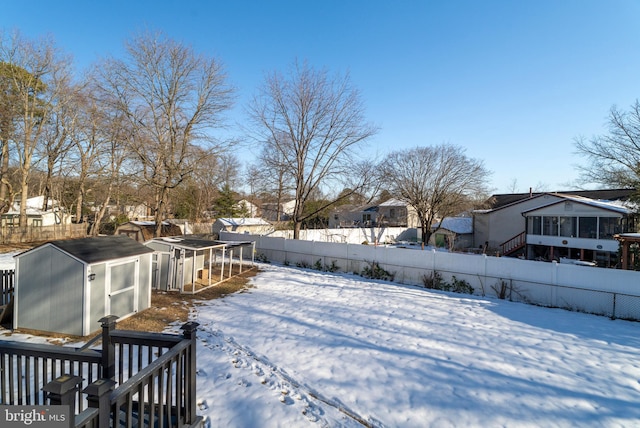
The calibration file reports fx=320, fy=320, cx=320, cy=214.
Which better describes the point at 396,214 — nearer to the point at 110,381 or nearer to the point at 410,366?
the point at 410,366

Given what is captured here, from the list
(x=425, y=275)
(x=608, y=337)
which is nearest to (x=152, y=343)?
(x=608, y=337)

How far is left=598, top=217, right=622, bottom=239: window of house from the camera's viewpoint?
18.6 metres

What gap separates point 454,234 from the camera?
29.8m

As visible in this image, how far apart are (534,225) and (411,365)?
22.4m

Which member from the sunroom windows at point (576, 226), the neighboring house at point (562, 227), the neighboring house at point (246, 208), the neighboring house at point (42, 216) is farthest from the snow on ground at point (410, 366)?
the neighboring house at point (246, 208)

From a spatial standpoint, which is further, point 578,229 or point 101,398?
point 578,229

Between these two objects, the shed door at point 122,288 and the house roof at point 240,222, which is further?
the house roof at point 240,222

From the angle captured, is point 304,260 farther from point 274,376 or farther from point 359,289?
point 274,376

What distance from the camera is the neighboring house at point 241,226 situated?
2809 centimetres

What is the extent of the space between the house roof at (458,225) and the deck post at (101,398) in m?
30.8

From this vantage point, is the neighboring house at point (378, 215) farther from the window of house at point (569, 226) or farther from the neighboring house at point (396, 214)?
the window of house at point (569, 226)

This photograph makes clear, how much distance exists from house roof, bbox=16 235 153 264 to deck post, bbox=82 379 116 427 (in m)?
5.75

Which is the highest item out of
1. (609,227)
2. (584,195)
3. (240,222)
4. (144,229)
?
(584,195)

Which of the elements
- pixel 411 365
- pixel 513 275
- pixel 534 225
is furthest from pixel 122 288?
pixel 534 225
